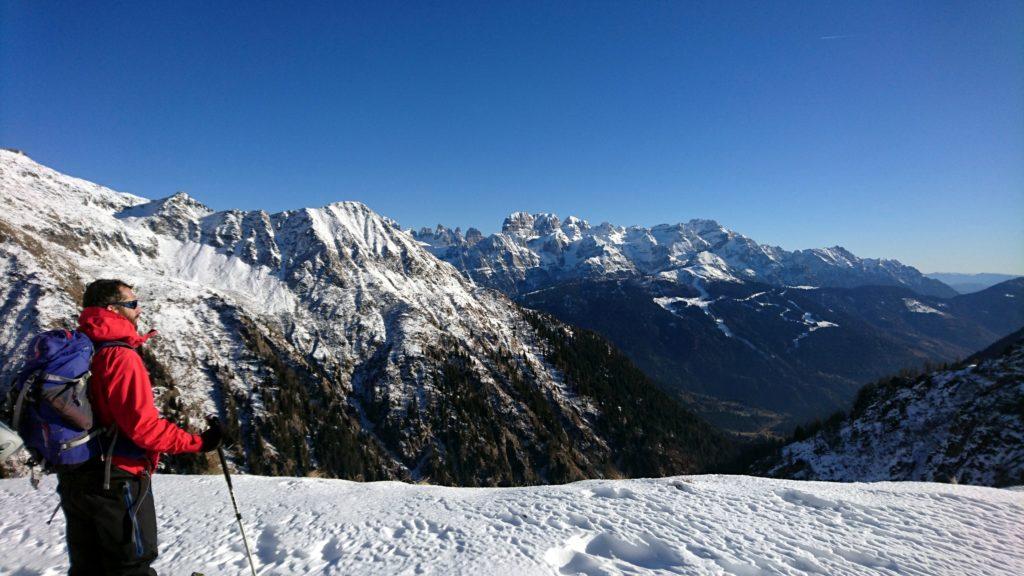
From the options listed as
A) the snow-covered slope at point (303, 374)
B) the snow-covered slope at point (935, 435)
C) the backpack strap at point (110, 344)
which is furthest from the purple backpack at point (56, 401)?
the snow-covered slope at point (303, 374)

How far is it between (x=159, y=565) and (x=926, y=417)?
85.1m

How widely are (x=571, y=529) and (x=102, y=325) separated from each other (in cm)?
1157

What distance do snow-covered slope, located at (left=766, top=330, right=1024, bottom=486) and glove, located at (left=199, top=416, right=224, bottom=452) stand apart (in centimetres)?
5954

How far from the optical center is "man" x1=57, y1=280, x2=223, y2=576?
6.29 m

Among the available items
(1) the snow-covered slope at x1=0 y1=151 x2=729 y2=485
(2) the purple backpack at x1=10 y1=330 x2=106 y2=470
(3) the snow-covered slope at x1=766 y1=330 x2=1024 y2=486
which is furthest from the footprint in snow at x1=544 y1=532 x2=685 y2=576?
(1) the snow-covered slope at x1=0 y1=151 x2=729 y2=485

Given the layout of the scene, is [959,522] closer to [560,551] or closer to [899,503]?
[899,503]

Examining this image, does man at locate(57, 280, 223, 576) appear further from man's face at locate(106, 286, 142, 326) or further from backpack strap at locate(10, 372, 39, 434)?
backpack strap at locate(10, 372, 39, 434)

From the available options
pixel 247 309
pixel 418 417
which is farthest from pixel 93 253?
pixel 418 417

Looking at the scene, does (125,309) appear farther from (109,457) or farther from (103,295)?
(109,457)

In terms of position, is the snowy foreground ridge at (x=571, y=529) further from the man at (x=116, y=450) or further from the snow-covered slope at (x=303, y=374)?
the snow-covered slope at (x=303, y=374)

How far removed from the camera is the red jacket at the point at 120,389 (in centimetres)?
624

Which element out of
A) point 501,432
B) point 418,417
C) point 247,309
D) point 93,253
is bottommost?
point 501,432

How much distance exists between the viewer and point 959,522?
13758mm

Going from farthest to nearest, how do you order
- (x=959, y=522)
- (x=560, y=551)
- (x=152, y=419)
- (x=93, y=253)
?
(x=93, y=253) → (x=959, y=522) → (x=560, y=551) → (x=152, y=419)
